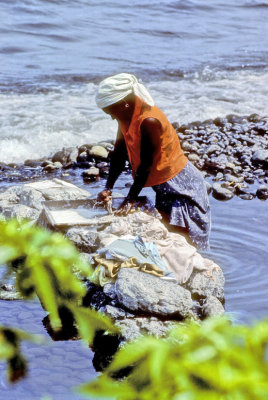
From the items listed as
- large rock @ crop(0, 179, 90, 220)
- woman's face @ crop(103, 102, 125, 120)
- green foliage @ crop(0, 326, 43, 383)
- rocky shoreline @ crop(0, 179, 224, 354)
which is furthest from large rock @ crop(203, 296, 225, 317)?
green foliage @ crop(0, 326, 43, 383)

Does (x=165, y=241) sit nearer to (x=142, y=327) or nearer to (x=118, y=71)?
(x=142, y=327)

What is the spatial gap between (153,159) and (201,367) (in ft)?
12.7

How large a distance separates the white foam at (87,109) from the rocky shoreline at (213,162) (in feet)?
2.21

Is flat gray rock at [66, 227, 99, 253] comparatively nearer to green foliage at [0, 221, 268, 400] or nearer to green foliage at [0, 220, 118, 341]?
green foliage at [0, 221, 268, 400]

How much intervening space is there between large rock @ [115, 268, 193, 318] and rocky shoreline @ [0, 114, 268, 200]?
3.20m

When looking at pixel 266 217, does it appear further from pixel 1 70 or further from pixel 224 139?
pixel 1 70

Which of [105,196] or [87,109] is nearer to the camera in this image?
[105,196]

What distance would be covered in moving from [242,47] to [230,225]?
13950 mm

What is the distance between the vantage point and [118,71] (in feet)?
50.2

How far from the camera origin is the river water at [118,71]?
419 cm

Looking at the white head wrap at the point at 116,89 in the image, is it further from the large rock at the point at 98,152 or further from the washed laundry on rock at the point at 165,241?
the large rock at the point at 98,152

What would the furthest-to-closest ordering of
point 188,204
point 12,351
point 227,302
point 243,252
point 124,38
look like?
point 124,38, point 243,252, point 188,204, point 227,302, point 12,351

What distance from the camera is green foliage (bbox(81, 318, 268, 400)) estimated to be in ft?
2.68

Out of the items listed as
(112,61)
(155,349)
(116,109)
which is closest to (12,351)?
(155,349)
